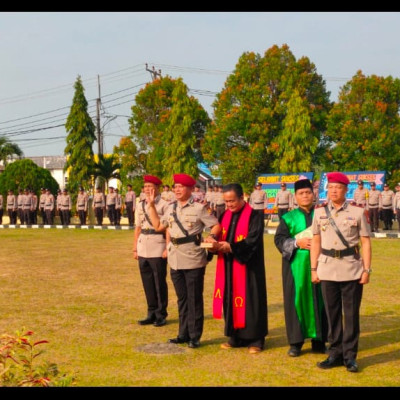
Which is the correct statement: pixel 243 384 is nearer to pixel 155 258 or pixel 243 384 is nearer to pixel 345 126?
pixel 155 258

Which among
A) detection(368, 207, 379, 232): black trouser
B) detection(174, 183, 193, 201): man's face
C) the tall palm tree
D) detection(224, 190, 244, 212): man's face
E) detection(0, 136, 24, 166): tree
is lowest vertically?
detection(368, 207, 379, 232): black trouser

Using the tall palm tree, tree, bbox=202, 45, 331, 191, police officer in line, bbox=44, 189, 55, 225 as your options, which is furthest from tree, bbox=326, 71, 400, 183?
police officer in line, bbox=44, 189, 55, 225

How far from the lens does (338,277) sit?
5.54 meters

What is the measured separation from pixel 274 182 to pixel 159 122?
19.8 metres

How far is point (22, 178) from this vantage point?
33281 mm

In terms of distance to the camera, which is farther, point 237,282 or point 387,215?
point 387,215

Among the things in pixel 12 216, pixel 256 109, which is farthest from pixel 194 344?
pixel 256 109

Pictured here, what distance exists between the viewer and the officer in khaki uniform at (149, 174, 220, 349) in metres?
6.50

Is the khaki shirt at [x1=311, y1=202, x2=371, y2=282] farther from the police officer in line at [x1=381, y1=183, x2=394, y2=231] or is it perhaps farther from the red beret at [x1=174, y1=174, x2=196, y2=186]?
the police officer in line at [x1=381, y1=183, x2=394, y2=231]

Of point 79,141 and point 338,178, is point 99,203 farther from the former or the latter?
point 338,178

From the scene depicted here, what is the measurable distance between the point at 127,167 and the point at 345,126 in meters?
15.3

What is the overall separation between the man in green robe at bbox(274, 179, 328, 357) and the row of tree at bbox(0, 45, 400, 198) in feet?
103

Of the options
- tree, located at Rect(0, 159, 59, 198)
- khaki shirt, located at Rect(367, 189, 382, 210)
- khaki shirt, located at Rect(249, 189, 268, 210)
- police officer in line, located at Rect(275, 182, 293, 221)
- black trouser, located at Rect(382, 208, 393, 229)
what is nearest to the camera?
khaki shirt, located at Rect(367, 189, 382, 210)
